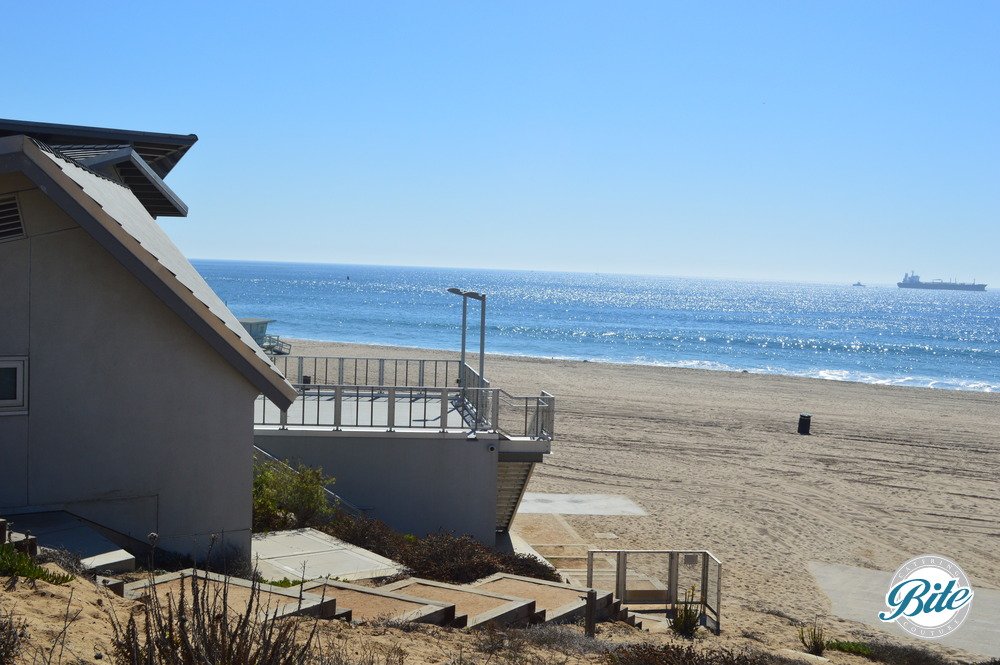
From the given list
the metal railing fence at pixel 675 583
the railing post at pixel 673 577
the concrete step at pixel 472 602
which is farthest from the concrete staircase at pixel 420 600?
the railing post at pixel 673 577

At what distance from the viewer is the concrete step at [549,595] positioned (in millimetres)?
9703

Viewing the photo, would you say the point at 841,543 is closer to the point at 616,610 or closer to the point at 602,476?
the point at 602,476

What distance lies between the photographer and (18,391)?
31.9 feet

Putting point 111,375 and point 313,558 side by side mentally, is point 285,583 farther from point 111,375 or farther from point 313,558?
point 111,375

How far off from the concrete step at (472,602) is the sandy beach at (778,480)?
15.4 feet

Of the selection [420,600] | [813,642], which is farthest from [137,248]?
[813,642]

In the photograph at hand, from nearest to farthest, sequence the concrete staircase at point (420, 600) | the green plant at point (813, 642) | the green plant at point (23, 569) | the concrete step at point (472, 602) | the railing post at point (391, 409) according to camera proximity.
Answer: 1. the green plant at point (23, 569)
2. the concrete staircase at point (420, 600)
3. the concrete step at point (472, 602)
4. the green plant at point (813, 642)
5. the railing post at point (391, 409)

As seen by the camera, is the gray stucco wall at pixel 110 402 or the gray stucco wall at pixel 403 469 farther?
the gray stucco wall at pixel 403 469

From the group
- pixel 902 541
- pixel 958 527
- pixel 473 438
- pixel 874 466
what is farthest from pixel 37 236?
pixel 874 466

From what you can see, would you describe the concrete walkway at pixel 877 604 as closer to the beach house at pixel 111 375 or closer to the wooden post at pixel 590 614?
the wooden post at pixel 590 614

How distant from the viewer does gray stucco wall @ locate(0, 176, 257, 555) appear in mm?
9680

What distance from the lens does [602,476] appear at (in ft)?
79.0

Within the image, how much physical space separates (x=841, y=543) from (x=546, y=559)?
23.8 ft

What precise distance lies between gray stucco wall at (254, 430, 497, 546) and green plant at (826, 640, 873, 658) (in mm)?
5739
